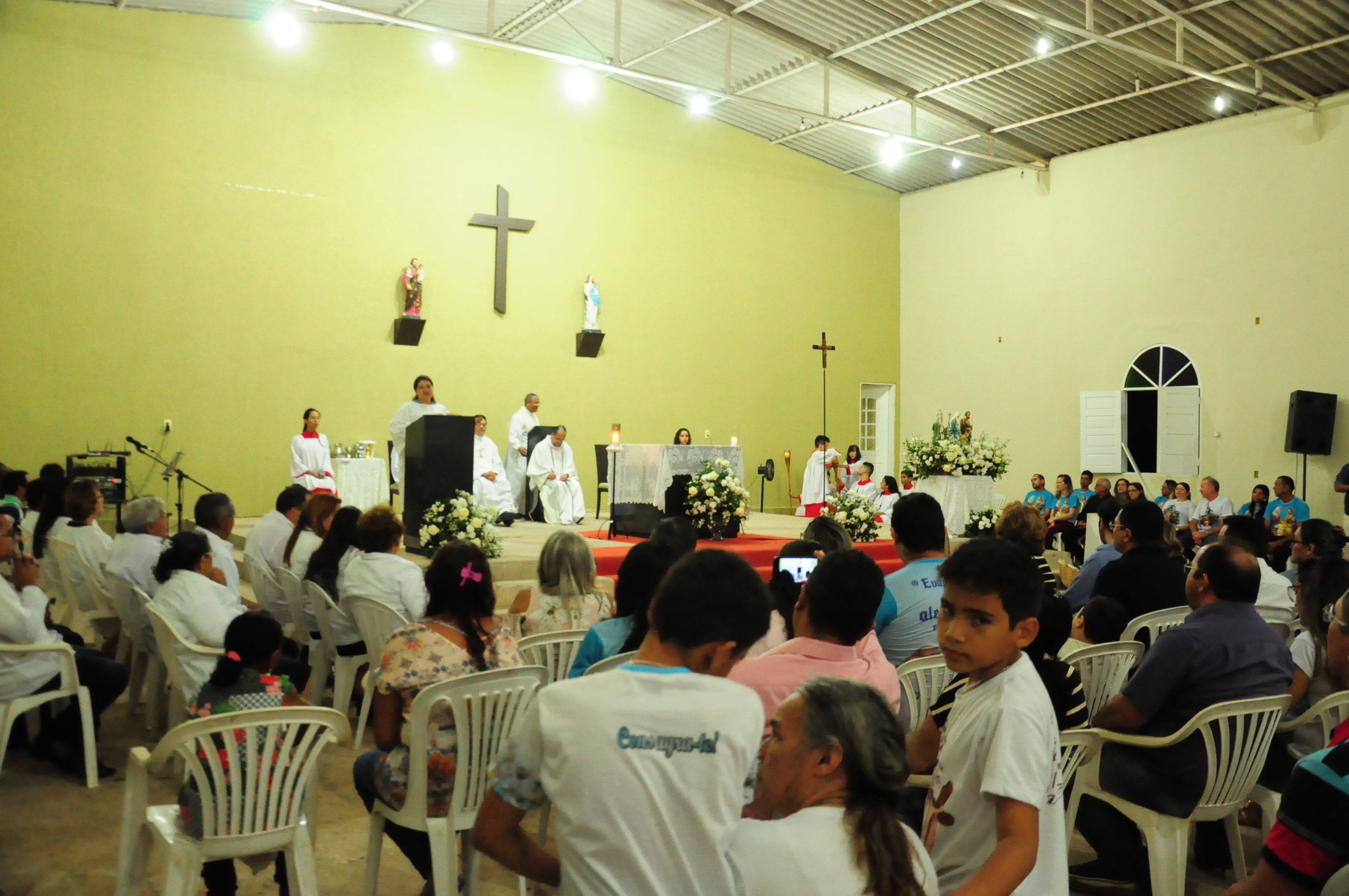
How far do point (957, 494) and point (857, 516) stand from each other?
1369 mm

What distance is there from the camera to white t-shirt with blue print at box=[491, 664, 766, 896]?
1441mm

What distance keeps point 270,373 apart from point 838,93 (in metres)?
7.35

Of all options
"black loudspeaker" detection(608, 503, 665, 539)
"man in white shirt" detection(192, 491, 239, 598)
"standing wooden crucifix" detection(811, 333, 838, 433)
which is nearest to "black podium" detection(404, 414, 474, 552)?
"black loudspeaker" detection(608, 503, 665, 539)

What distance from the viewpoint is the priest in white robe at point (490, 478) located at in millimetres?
10898

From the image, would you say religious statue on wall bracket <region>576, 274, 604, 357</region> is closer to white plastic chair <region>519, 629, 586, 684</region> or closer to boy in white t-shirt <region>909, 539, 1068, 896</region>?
white plastic chair <region>519, 629, 586, 684</region>

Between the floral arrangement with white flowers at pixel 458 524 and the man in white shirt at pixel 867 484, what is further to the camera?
the man in white shirt at pixel 867 484

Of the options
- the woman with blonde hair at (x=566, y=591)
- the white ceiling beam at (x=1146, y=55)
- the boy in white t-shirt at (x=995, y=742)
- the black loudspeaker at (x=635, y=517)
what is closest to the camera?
the boy in white t-shirt at (x=995, y=742)

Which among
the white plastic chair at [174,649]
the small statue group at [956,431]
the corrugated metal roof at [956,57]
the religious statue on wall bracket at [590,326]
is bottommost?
the white plastic chair at [174,649]

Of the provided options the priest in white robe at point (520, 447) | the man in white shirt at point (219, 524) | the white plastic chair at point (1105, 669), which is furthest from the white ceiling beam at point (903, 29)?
the man in white shirt at point (219, 524)

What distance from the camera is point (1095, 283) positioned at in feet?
44.0

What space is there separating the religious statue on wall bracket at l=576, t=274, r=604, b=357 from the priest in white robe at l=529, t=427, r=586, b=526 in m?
1.89

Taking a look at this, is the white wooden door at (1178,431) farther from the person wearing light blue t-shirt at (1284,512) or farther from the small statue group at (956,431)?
the small statue group at (956,431)

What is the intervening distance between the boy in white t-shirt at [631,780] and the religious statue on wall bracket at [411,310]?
10786 millimetres

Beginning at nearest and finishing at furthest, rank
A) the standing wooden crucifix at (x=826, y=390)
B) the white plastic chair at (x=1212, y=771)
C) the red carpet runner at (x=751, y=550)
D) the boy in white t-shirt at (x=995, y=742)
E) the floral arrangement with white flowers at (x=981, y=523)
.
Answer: the boy in white t-shirt at (x=995, y=742)
the white plastic chair at (x=1212, y=771)
the red carpet runner at (x=751, y=550)
the floral arrangement with white flowers at (x=981, y=523)
the standing wooden crucifix at (x=826, y=390)
